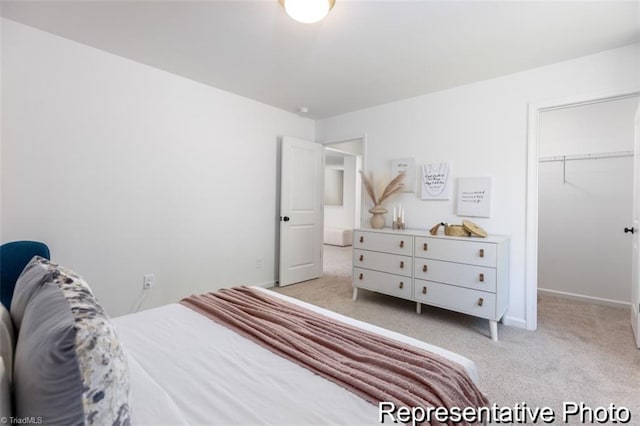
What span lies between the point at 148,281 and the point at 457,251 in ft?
9.56

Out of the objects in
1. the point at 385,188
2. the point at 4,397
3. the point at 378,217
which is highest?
the point at 385,188

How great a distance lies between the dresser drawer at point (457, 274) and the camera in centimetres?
251

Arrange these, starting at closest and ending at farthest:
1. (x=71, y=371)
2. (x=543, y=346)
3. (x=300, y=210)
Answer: (x=71, y=371), (x=543, y=346), (x=300, y=210)

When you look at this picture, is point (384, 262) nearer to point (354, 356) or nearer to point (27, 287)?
point (354, 356)

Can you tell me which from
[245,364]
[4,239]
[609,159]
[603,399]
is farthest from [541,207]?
[4,239]

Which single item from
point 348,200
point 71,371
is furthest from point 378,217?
point 348,200

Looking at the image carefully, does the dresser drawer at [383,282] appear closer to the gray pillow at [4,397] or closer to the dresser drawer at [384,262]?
the dresser drawer at [384,262]

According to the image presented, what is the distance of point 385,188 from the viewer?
3598 millimetres

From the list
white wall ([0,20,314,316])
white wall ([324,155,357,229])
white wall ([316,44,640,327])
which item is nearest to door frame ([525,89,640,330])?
white wall ([316,44,640,327])

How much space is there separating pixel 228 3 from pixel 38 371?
209 centimetres

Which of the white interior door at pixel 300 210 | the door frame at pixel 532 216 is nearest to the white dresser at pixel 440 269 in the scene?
the door frame at pixel 532 216

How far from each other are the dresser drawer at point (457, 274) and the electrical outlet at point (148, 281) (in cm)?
257

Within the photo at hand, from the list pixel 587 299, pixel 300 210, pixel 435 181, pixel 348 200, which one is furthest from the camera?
pixel 348 200

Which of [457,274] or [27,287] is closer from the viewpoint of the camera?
[27,287]
